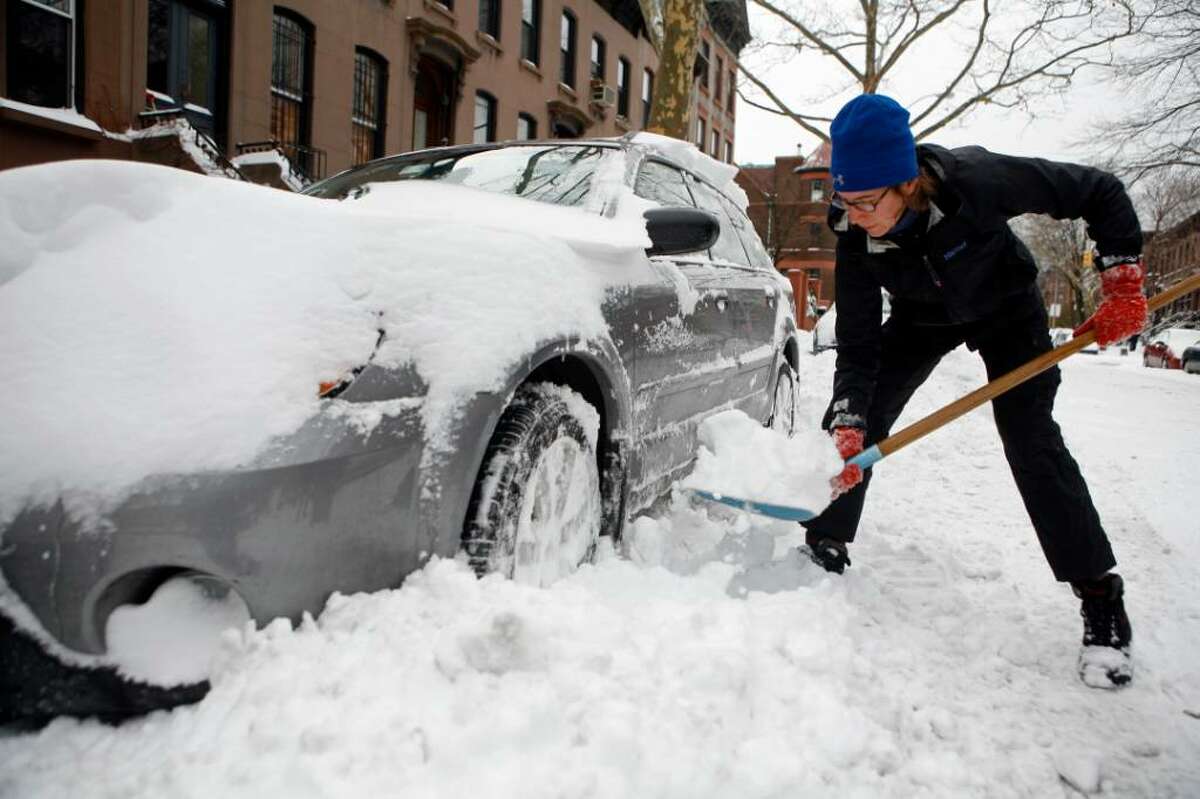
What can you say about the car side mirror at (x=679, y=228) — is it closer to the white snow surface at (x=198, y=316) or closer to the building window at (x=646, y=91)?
the white snow surface at (x=198, y=316)

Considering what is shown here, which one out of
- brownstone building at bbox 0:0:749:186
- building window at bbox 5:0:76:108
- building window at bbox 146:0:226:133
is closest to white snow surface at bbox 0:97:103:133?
brownstone building at bbox 0:0:749:186

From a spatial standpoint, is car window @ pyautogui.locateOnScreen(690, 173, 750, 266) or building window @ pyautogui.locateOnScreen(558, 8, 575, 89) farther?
building window @ pyautogui.locateOnScreen(558, 8, 575, 89)

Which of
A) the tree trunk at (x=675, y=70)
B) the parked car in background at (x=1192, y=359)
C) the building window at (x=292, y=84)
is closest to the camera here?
the tree trunk at (x=675, y=70)

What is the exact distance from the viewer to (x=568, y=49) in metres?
20.6

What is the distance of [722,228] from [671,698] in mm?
2798

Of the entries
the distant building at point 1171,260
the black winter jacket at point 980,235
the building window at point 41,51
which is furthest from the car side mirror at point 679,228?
Answer: the distant building at point 1171,260

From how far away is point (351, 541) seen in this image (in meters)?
1.60

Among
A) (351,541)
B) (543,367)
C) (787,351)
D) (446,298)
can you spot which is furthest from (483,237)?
(787,351)

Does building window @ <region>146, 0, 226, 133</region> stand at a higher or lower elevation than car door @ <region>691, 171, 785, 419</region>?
higher

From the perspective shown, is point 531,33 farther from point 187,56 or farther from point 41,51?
point 41,51

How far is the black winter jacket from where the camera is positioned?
2342 millimetres

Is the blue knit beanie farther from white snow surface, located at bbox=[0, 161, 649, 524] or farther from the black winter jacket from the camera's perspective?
white snow surface, located at bbox=[0, 161, 649, 524]

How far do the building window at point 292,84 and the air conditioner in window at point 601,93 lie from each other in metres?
10.1

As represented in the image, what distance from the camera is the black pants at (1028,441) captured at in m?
2.42
